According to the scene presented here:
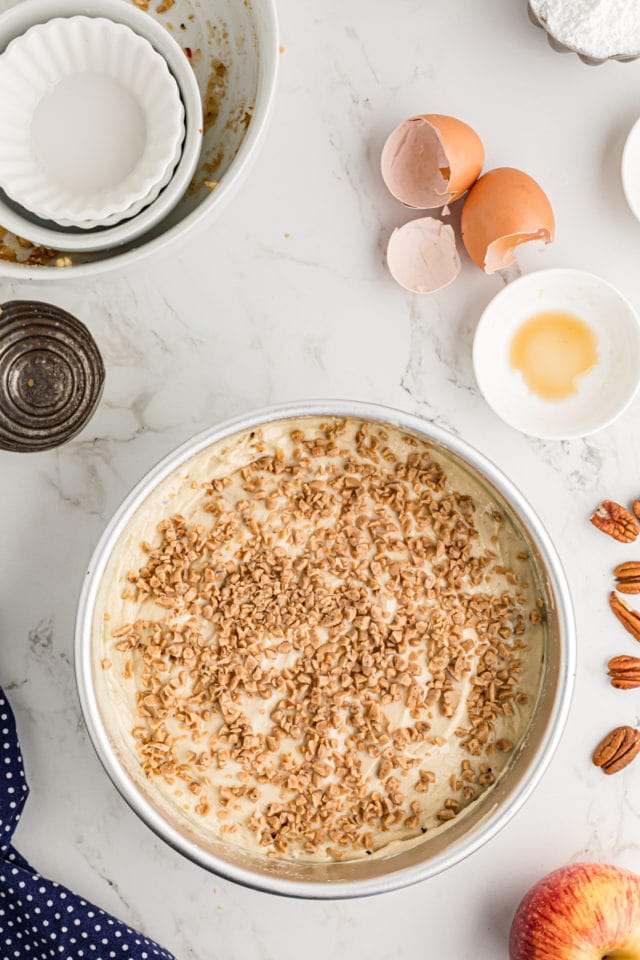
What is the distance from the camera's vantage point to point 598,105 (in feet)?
3.67

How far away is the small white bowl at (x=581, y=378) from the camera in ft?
3.57

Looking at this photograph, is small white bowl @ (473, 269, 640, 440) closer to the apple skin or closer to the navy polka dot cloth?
the apple skin

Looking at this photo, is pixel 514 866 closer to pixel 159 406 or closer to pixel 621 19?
pixel 159 406

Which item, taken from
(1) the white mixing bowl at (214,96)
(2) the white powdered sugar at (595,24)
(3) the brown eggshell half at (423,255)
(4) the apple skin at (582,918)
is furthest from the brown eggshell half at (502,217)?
(4) the apple skin at (582,918)

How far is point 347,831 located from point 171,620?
35 centimetres

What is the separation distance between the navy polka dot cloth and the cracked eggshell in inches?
31.5

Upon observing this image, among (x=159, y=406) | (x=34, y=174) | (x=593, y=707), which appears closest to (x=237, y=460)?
(x=159, y=406)

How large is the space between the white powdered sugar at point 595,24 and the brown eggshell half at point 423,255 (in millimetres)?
256

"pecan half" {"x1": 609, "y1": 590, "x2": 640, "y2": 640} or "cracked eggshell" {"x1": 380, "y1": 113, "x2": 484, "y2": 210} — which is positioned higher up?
"cracked eggshell" {"x1": 380, "y1": 113, "x2": 484, "y2": 210}

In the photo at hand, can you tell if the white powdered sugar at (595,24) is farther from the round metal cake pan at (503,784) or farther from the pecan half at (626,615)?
the pecan half at (626,615)

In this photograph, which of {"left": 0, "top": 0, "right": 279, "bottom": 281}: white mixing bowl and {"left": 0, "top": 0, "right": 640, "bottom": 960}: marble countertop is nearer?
{"left": 0, "top": 0, "right": 279, "bottom": 281}: white mixing bowl

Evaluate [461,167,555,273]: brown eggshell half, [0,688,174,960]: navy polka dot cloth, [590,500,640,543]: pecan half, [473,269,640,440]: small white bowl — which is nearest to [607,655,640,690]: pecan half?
[590,500,640,543]: pecan half

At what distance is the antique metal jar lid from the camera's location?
1.01m

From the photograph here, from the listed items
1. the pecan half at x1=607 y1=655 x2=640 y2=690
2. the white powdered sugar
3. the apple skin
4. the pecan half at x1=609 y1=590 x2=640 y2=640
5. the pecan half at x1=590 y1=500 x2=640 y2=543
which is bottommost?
the apple skin
